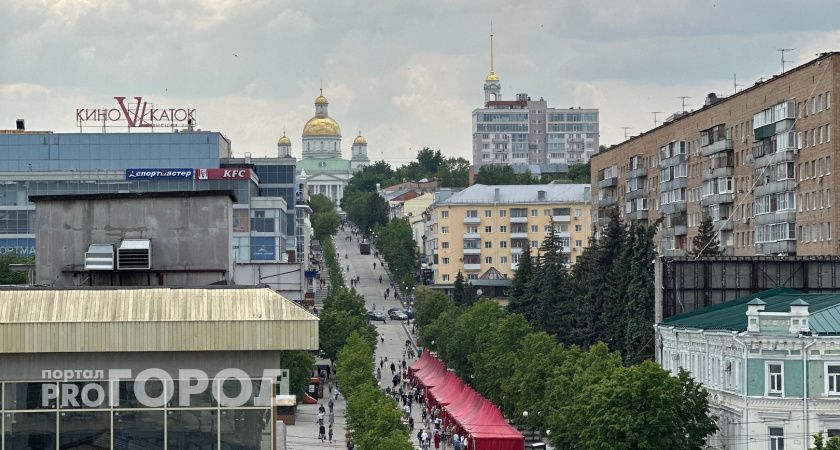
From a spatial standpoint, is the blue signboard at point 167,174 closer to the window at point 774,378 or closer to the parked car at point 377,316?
the parked car at point 377,316

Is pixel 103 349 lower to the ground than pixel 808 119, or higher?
lower

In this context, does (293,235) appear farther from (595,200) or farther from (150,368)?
(150,368)

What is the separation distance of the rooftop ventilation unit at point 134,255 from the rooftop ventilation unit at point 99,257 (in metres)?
0.22

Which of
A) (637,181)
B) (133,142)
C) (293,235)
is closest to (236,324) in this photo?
(637,181)

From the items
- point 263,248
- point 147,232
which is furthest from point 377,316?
point 147,232

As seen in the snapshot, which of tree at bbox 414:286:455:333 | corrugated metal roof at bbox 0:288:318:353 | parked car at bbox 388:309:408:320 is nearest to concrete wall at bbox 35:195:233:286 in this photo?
corrugated metal roof at bbox 0:288:318:353

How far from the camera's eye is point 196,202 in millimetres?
38438

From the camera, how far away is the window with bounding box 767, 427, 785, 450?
6412 centimetres

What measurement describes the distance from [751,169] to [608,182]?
43.1 metres

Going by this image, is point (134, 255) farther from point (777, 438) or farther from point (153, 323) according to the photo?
point (777, 438)

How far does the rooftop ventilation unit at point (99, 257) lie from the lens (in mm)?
37500

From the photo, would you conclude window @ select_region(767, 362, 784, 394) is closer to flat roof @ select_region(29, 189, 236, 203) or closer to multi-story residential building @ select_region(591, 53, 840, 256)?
flat roof @ select_region(29, 189, 236, 203)

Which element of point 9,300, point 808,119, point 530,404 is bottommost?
point 530,404

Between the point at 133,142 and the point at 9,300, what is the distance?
128 metres
